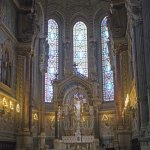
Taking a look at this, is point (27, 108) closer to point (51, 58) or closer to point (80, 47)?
point (51, 58)

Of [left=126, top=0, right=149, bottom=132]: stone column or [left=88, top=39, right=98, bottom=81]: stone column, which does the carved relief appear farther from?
[left=88, top=39, right=98, bottom=81]: stone column

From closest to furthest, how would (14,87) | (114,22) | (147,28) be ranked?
1. (147,28)
2. (14,87)
3. (114,22)

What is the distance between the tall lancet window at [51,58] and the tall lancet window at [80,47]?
2283 mm

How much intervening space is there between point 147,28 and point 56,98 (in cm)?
2083

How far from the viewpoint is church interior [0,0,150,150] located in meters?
19.9

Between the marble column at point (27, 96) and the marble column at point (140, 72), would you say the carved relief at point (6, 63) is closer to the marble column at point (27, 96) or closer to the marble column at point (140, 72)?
the marble column at point (27, 96)

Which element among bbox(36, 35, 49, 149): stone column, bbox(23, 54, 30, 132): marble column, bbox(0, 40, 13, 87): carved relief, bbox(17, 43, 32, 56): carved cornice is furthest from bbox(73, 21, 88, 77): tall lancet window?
bbox(0, 40, 13, 87): carved relief

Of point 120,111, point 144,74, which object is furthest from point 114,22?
point 144,74

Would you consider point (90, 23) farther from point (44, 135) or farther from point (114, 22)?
point (44, 135)

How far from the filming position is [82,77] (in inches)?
1380

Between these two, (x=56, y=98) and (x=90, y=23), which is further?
(x=90, y=23)

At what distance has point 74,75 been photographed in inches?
1385

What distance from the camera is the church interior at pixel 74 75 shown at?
19891 millimetres

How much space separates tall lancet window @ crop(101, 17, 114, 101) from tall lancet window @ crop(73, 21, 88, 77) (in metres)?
2.30
